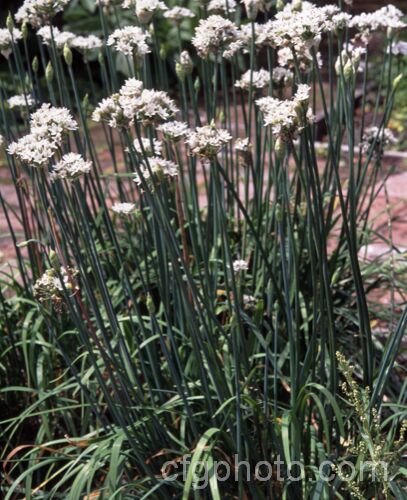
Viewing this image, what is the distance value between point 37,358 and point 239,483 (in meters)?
0.89

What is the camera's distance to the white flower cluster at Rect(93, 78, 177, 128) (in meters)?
1.46

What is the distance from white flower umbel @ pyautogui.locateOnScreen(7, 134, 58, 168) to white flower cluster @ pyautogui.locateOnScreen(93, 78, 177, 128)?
136 millimetres

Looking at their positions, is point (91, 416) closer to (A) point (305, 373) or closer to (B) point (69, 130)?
(A) point (305, 373)

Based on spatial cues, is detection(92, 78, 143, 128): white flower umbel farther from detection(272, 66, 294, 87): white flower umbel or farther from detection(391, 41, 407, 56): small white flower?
detection(391, 41, 407, 56): small white flower

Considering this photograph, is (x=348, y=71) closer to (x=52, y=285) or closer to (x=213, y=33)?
(x=213, y=33)

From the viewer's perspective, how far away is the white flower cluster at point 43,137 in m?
1.49

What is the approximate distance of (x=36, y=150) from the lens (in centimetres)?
150

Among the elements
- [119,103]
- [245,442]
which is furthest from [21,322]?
[119,103]

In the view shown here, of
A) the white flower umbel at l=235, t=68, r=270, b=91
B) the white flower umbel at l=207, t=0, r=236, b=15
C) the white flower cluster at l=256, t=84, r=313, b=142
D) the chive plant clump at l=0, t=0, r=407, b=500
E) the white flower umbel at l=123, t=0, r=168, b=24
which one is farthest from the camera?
the white flower umbel at l=235, t=68, r=270, b=91

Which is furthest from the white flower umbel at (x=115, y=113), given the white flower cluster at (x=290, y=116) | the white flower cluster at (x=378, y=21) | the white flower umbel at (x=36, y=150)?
the white flower cluster at (x=378, y=21)

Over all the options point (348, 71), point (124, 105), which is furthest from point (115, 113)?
point (348, 71)

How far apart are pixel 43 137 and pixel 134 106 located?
8.6 inches

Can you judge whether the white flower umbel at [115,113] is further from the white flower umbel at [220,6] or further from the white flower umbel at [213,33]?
the white flower umbel at [220,6]

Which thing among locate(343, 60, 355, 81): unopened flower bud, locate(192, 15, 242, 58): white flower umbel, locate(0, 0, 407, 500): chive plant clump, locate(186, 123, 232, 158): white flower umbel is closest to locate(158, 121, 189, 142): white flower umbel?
locate(0, 0, 407, 500): chive plant clump
